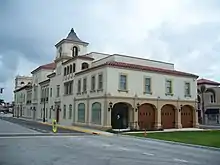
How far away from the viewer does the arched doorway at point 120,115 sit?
34000 mm

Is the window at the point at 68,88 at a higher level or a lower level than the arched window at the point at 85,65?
lower

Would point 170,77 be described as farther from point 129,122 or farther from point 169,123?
point 129,122

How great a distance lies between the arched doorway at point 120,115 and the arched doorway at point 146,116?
5.01 ft

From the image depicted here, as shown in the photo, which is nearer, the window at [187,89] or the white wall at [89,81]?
the white wall at [89,81]

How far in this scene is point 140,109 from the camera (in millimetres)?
35125

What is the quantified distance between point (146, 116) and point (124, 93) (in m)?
4.25

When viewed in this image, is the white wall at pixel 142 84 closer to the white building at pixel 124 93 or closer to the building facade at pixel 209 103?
the white building at pixel 124 93

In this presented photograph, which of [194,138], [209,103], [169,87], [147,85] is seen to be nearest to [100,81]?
[147,85]

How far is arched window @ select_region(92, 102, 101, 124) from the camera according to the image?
33.4 metres

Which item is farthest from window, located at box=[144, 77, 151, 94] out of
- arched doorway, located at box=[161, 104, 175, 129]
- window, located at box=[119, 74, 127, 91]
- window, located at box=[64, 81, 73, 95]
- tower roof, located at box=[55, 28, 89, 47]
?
tower roof, located at box=[55, 28, 89, 47]

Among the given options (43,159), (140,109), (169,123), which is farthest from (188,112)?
(43,159)

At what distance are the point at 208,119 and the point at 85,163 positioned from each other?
1924 inches

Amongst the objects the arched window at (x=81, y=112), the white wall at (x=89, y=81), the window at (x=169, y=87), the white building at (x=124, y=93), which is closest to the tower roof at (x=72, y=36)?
the white building at (x=124, y=93)

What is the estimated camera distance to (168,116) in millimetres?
37656
